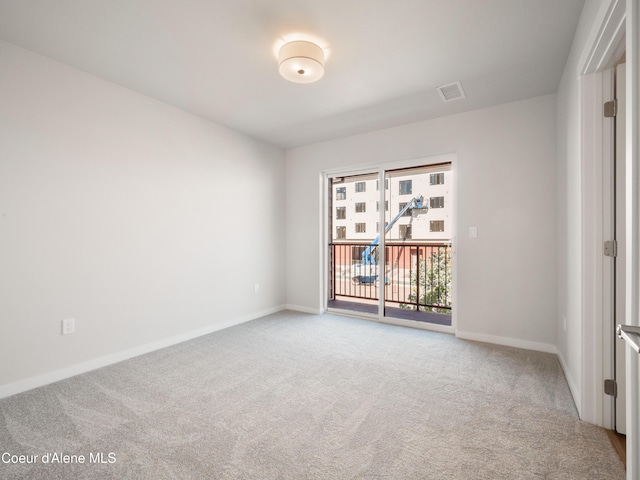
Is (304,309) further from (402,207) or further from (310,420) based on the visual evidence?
(310,420)

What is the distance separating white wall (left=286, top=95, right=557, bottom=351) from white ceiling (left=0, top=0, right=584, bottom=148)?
0.29m

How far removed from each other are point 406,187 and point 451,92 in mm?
1312

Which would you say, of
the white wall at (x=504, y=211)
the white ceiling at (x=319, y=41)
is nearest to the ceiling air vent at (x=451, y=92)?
the white ceiling at (x=319, y=41)

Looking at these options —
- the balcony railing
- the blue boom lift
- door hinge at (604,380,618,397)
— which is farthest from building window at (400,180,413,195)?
door hinge at (604,380,618,397)

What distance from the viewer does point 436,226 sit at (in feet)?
12.6

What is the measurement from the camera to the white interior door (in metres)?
1.69

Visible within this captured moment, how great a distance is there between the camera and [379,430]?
5.74ft

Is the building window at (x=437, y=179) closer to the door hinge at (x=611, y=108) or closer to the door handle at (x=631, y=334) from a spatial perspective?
the door hinge at (x=611, y=108)

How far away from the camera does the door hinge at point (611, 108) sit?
1.72 meters

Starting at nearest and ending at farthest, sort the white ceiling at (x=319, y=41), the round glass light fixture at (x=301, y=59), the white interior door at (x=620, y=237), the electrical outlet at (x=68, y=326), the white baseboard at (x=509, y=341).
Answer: the white interior door at (x=620, y=237)
the white ceiling at (x=319, y=41)
the round glass light fixture at (x=301, y=59)
the electrical outlet at (x=68, y=326)
the white baseboard at (x=509, y=341)

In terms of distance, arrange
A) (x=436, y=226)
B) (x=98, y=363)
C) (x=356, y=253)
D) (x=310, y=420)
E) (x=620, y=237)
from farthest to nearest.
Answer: (x=356, y=253) < (x=436, y=226) < (x=98, y=363) < (x=310, y=420) < (x=620, y=237)

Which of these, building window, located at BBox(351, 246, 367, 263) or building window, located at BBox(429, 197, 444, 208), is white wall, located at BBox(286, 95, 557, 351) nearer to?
building window, located at BBox(429, 197, 444, 208)

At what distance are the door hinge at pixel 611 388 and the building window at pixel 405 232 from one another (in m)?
2.55

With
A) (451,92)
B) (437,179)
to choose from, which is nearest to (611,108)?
(451,92)
